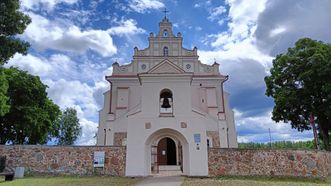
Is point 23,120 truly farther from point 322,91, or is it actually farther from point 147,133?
point 322,91

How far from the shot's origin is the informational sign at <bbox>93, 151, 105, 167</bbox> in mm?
13555

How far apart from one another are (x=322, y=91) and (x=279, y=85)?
133 inches

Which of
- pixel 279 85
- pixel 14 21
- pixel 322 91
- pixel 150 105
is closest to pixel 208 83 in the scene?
pixel 279 85

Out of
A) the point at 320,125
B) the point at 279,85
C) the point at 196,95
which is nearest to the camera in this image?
the point at 320,125

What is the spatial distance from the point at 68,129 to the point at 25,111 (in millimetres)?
18630

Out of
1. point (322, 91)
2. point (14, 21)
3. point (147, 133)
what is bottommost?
point (147, 133)

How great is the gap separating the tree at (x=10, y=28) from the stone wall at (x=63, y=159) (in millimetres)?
5261

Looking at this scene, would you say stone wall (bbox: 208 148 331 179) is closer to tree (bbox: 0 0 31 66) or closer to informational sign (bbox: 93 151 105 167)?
informational sign (bbox: 93 151 105 167)

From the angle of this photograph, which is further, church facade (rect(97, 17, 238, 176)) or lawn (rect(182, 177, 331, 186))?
church facade (rect(97, 17, 238, 176))

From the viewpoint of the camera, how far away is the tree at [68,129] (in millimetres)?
38375

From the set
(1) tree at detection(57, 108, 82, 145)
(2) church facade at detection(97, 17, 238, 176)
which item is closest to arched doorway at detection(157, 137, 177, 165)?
(2) church facade at detection(97, 17, 238, 176)

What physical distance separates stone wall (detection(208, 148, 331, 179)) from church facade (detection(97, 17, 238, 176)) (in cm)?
92

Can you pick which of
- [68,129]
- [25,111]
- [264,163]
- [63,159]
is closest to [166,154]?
[264,163]

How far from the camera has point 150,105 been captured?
13977 mm
